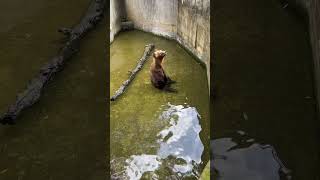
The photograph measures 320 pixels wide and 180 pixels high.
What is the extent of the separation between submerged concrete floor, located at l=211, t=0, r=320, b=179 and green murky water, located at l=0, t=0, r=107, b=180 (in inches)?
87.7

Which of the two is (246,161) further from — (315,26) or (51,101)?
(51,101)

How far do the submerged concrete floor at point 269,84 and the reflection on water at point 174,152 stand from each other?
17.0 inches

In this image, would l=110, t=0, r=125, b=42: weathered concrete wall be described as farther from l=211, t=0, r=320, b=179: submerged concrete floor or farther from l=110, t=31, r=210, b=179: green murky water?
l=211, t=0, r=320, b=179: submerged concrete floor

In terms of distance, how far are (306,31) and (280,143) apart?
337cm

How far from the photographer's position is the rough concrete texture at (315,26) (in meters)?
6.90

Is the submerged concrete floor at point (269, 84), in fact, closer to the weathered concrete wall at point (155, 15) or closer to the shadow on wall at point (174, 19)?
the shadow on wall at point (174, 19)

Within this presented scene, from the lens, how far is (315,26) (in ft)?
24.2

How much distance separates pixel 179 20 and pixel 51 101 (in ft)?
14.4

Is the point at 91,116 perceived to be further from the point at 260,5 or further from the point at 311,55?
the point at 260,5

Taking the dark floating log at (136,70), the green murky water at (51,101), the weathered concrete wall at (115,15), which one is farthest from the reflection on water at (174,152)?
the weathered concrete wall at (115,15)

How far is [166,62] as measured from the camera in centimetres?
1004

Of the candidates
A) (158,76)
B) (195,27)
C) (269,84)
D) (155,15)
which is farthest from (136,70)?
(269,84)

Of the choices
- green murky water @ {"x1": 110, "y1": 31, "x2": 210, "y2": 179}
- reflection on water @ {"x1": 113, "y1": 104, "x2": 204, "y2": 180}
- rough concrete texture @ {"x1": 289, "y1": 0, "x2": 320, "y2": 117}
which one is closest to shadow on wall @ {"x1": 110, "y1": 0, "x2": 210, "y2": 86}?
green murky water @ {"x1": 110, "y1": 31, "x2": 210, "y2": 179}

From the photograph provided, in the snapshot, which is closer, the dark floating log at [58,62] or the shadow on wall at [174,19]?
the dark floating log at [58,62]
